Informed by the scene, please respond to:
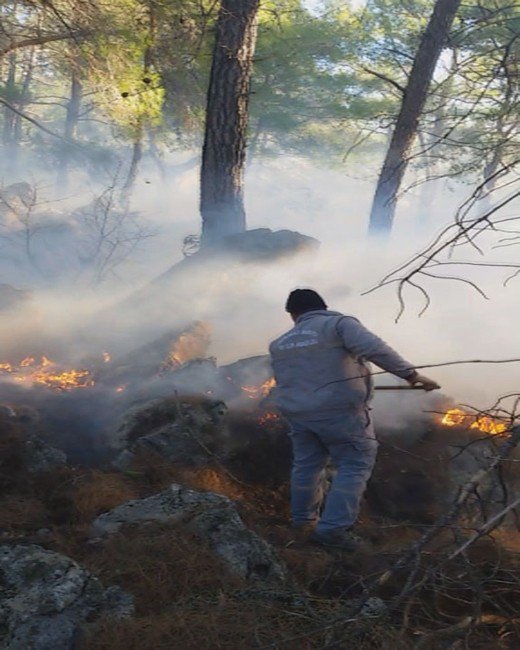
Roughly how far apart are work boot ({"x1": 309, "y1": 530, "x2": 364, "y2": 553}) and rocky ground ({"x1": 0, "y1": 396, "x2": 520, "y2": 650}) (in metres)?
0.09

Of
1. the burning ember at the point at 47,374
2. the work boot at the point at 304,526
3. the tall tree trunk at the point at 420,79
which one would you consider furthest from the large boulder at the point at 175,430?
the tall tree trunk at the point at 420,79

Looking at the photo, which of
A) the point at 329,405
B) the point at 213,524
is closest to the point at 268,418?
the point at 329,405

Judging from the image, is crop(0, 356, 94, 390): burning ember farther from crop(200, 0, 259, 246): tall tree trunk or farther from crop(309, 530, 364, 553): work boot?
crop(309, 530, 364, 553): work boot

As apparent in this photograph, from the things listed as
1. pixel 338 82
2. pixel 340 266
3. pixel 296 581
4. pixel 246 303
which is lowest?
pixel 296 581

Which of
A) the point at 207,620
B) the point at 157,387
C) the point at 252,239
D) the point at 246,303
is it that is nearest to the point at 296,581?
the point at 207,620

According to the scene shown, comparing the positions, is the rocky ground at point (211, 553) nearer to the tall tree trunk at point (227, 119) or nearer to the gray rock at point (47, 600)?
the gray rock at point (47, 600)

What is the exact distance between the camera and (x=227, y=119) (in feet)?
29.4

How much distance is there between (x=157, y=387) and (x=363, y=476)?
2718mm

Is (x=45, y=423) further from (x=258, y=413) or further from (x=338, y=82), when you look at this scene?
(x=338, y=82)

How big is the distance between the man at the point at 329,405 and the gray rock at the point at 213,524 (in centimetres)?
83

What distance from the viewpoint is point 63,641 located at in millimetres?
2439

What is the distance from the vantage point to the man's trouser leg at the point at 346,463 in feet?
13.3

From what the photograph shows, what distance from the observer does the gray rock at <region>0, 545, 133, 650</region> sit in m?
2.43

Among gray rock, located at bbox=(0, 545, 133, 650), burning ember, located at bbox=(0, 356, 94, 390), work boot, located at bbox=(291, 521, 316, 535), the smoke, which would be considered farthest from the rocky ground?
the smoke
